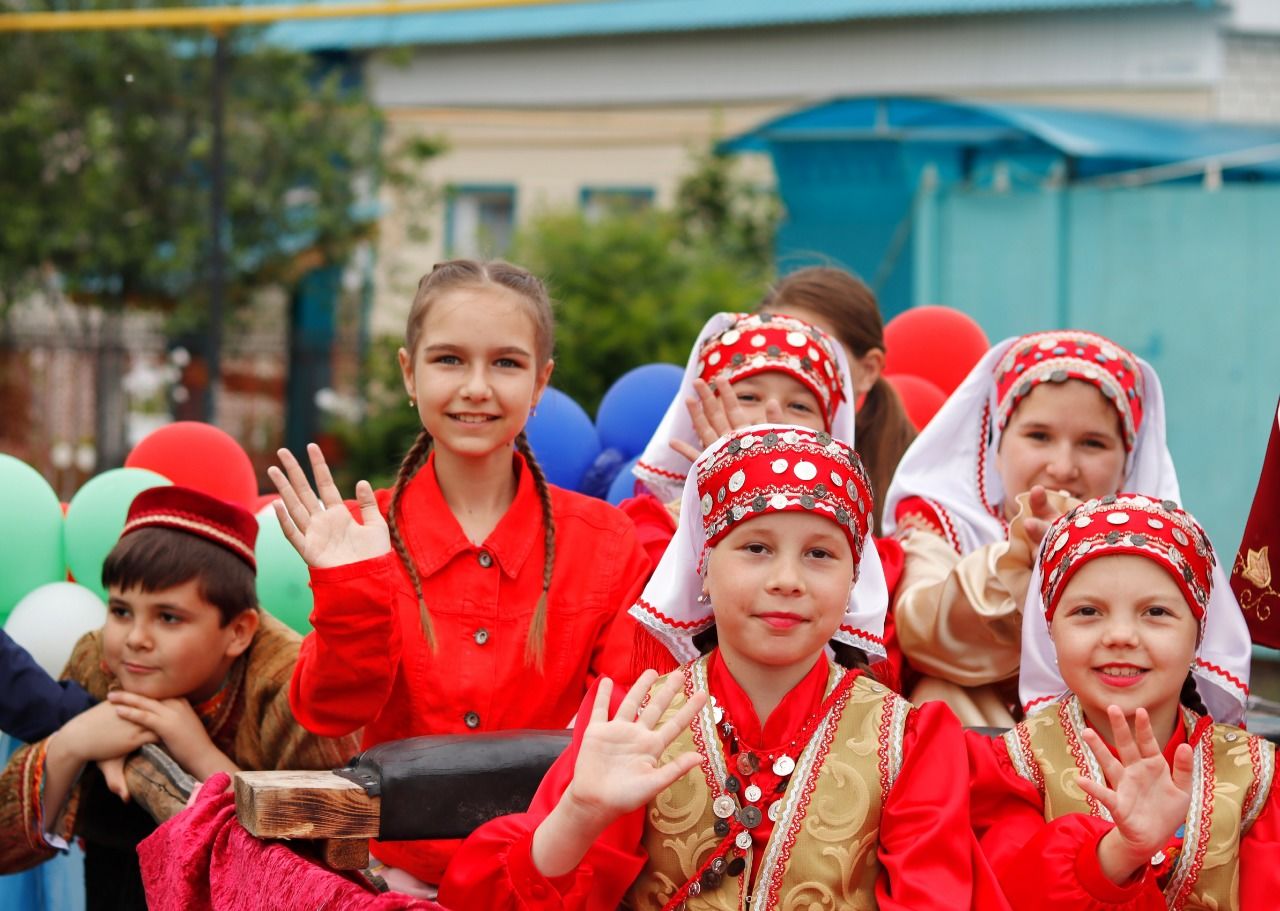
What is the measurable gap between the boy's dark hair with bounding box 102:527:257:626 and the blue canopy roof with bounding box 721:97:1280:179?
8.18 meters

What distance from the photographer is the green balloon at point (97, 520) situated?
427cm

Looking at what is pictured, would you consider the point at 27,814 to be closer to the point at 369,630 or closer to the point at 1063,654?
the point at 369,630

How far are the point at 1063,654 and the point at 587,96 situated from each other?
16.5 m

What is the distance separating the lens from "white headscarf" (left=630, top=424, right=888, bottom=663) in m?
2.74

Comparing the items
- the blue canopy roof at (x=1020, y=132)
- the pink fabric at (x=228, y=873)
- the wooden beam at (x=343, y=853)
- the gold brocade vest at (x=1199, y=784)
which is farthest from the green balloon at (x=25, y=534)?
the blue canopy roof at (x=1020, y=132)

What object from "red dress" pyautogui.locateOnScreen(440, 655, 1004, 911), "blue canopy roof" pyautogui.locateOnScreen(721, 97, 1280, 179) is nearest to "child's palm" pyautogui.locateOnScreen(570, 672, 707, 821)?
"red dress" pyautogui.locateOnScreen(440, 655, 1004, 911)

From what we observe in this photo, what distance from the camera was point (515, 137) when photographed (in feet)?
60.7

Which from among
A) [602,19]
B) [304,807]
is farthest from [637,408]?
[602,19]

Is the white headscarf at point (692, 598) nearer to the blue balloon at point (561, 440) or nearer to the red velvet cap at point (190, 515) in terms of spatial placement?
the red velvet cap at point (190, 515)

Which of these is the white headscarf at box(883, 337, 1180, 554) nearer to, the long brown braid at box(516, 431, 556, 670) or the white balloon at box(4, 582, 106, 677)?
the long brown braid at box(516, 431, 556, 670)

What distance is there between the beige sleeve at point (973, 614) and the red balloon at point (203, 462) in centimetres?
215

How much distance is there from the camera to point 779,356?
3.58 meters

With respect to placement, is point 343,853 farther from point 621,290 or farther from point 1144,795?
point 621,290

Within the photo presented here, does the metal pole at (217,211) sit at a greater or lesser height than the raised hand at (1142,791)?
greater
